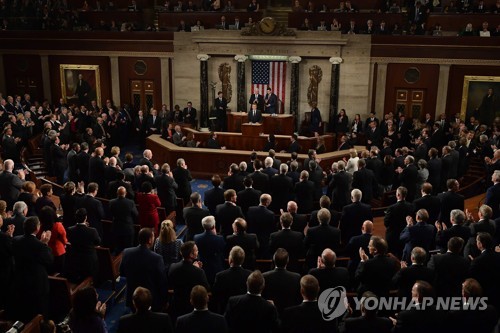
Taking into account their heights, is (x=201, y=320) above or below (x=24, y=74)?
below

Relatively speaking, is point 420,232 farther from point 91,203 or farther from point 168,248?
point 91,203

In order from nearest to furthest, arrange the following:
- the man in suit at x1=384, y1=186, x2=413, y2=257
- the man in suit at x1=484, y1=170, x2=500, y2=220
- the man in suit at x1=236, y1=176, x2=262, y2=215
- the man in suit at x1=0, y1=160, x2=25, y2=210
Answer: the man in suit at x1=384, y1=186, x2=413, y2=257
the man in suit at x1=484, y1=170, x2=500, y2=220
the man in suit at x1=236, y1=176, x2=262, y2=215
the man in suit at x1=0, y1=160, x2=25, y2=210

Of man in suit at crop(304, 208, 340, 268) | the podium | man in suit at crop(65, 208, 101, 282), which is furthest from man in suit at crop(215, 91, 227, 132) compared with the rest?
man in suit at crop(304, 208, 340, 268)

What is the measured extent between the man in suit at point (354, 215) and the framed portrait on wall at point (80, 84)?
14950 millimetres

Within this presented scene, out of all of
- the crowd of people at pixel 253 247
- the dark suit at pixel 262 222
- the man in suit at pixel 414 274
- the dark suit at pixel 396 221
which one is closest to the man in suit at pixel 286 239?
the crowd of people at pixel 253 247

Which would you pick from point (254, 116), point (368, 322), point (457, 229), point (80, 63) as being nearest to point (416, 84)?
point (254, 116)

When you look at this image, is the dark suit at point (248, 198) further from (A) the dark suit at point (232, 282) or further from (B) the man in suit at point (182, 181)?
(A) the dark suit at point (232, 282)

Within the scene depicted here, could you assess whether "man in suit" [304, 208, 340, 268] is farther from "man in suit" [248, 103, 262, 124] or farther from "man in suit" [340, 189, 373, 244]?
"man in suit" [248, 103, 262, 124]

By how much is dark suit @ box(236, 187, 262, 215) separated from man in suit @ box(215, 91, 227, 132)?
9748 mm

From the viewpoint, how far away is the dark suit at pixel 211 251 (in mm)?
6336

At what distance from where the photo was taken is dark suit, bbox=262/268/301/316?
17.2 feet

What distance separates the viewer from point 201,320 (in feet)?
14.6

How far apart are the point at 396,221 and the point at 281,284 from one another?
3269mm

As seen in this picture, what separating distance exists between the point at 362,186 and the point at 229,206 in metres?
3.57
